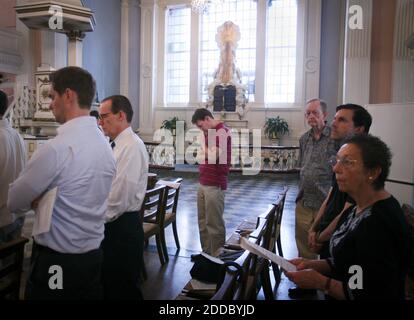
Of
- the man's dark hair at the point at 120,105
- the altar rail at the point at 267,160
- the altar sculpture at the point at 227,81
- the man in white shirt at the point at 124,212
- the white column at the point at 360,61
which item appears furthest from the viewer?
the altar sculpture at the point at 227,81

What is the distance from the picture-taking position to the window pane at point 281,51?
1153 cm

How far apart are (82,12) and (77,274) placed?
6.30 m

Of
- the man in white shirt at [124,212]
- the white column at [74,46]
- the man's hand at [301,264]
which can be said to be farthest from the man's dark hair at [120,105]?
the white column at [74,46]

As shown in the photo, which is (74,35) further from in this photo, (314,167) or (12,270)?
(12,270)

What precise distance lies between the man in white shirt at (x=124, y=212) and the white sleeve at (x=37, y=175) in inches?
23.6

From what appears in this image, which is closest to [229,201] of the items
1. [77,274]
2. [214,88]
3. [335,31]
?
[77,274]

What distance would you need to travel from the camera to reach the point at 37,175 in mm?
1316

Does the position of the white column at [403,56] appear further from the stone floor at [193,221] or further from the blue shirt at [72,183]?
the blue shirt at [72,183]

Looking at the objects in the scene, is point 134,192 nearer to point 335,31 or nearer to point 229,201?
point 229,201

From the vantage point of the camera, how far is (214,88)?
11.5m

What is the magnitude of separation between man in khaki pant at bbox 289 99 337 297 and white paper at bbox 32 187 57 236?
1.98 meters

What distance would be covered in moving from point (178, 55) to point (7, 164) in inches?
438

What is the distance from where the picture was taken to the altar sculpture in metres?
11.4

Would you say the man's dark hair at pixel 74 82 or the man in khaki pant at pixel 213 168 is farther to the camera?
the man in khaki pant at pixel 213 168
